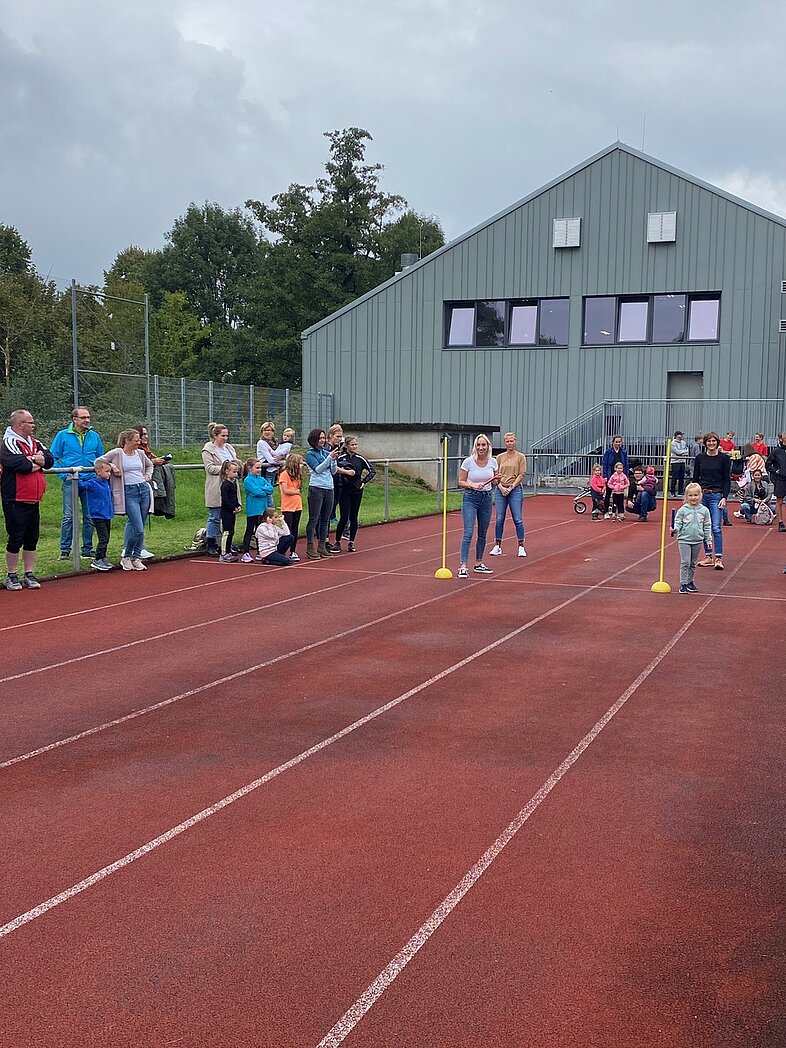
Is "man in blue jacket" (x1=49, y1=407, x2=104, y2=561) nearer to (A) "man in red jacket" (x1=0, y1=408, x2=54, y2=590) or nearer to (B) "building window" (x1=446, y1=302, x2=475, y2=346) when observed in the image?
(A) "man in red jacket" (x1=0, y1=408, x2=54, y2=590)

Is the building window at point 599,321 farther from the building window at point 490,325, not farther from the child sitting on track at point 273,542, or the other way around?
the child sitting on track at point 273,542

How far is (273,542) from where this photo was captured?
1453 centimetres

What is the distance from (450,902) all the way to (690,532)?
29.1 ft

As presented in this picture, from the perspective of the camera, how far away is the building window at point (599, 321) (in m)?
31.9

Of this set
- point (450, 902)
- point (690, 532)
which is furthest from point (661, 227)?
point (450, 902)

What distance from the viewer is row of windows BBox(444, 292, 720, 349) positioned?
31.0 meters

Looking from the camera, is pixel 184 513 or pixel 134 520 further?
pixel 184 513

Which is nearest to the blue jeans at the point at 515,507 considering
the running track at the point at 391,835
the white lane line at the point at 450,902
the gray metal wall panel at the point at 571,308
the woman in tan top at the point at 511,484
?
the woman in tan top at the point at 511,484

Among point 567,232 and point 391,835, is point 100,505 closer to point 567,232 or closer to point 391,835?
point 391,835

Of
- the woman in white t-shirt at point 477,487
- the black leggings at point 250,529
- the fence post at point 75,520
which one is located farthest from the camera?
the black leggings at point 250,529

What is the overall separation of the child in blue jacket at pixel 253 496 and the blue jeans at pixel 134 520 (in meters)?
1.60

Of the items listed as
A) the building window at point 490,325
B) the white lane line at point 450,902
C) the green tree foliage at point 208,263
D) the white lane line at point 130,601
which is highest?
the green tree foliage at point 208,263

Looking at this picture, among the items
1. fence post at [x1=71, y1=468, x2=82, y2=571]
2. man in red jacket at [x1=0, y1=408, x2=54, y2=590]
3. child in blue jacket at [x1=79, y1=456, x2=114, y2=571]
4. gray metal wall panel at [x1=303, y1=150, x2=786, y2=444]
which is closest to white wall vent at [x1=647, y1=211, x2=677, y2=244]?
gray metal wall panel at [x1=303, y1=150, x2=786, y2=444]

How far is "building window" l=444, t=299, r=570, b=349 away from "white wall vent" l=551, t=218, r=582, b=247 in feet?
5.77
